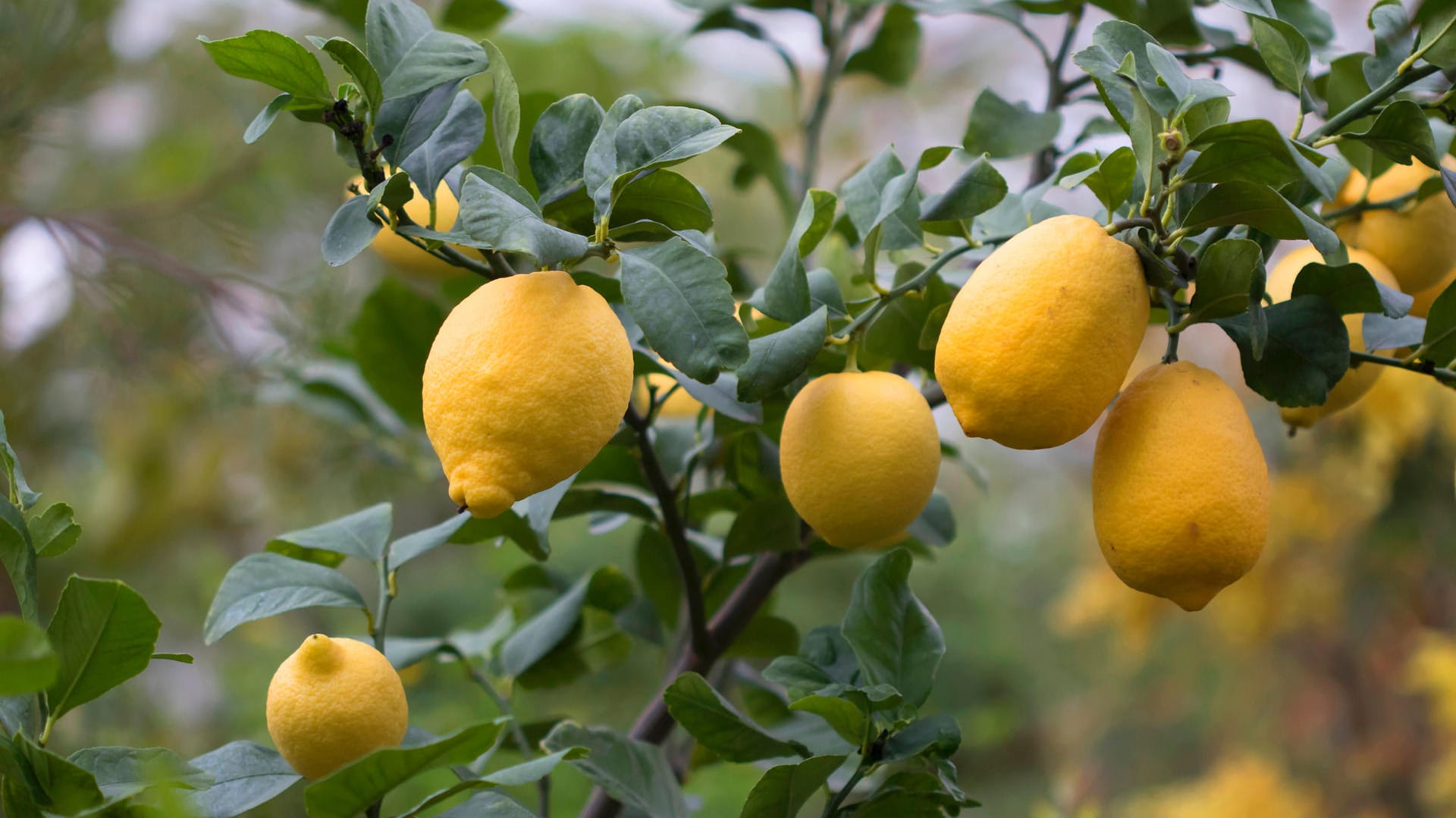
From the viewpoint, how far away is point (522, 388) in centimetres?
25

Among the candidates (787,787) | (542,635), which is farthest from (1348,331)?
(542,635)

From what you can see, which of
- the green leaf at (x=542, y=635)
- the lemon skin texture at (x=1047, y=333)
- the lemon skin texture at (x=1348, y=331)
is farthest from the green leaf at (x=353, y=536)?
the lemon skin texture at (x=1348, y=331)

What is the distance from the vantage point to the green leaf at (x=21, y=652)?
0.20 m

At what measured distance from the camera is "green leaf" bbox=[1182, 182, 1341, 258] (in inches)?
10.3

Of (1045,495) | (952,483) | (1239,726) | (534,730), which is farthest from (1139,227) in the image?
(952,483)

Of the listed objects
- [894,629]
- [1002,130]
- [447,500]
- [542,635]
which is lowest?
[447,500]

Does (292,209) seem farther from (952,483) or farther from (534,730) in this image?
(952,483)

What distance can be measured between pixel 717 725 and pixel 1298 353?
22cm

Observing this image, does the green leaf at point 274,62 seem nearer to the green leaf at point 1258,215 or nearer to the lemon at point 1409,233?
the green leaf at point 1258,215

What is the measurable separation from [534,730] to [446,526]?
0.17 metres

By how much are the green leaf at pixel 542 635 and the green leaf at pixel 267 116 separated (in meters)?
0.28

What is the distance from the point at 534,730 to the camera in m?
0.50

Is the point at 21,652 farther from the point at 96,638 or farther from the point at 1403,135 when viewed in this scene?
the point at 1403,135

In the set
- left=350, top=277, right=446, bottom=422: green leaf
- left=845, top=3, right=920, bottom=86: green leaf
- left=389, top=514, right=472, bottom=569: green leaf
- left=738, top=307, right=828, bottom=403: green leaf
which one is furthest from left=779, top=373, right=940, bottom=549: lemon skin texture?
left=845, top=3, right=920, bottom=86: green leaf
